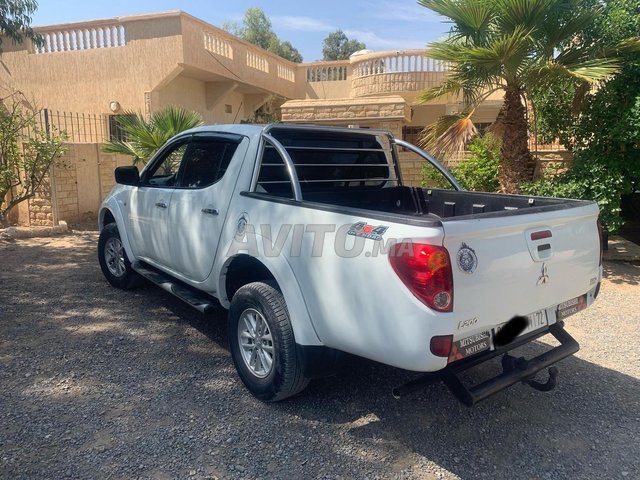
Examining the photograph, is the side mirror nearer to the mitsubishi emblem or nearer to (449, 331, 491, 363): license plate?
(449, 331, 491, 363): license plate

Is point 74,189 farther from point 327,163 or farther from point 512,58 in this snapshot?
point 512,58

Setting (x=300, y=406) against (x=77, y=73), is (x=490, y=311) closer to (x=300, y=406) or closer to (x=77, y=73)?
(x=300, y=406)

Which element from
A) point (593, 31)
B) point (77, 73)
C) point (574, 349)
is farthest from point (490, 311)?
point (77, 73)

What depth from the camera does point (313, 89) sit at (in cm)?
1797

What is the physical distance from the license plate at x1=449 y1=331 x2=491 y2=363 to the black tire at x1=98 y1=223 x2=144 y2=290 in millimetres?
3976

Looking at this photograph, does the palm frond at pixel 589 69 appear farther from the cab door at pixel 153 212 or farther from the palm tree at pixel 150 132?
the palm tree at pixel 150 132

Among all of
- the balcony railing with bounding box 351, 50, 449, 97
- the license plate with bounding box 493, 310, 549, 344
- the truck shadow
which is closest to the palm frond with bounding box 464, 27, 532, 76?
the truck shadow

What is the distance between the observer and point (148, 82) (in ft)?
40.9

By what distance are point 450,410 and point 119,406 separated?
7.17 ft

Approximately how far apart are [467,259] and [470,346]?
0.47 metres

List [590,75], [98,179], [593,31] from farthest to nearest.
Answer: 1. [98,179]
2. [593,31]
3. [590,75]

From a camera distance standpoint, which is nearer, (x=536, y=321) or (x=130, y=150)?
(x=536, y=321)

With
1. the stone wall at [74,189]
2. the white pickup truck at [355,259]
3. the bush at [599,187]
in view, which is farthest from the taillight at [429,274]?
the stone wall at [74,189]


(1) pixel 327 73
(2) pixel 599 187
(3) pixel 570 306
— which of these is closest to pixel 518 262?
(3) pixel 570 306
